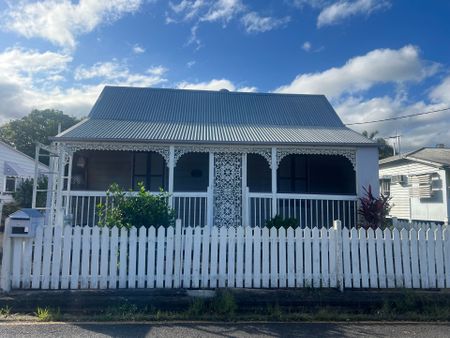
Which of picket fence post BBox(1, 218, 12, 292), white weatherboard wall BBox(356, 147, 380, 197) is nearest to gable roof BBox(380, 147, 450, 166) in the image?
white weatherboard wall BBox(356, 147, 380, 197)

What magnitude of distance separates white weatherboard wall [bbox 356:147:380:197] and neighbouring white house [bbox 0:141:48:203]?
52.1 feet

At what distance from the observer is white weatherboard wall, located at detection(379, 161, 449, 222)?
46.1 ft

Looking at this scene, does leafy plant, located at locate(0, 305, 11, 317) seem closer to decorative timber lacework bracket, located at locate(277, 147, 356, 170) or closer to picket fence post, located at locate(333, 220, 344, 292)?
picket fence post, located at locate(333, 220, 344, 292)

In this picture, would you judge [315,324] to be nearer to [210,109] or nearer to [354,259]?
[354,259]

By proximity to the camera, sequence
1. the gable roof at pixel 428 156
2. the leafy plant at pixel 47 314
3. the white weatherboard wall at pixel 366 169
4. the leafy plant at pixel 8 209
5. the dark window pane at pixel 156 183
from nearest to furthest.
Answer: the leafy plant at pixel 47 314 → the white weatherboard wall at pixel 366 169 → the dark window pane at pixel 156 183 → the gable roof at pixel 428 156 → the leafy plant at pixel 8 209

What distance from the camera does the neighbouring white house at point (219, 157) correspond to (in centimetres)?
990

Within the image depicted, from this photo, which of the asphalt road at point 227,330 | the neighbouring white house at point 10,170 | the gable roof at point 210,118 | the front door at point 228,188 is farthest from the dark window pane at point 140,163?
the asphalt road at point 227,330

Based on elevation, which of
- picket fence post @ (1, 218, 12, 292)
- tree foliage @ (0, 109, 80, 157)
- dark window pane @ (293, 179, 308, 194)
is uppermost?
tree foliage @ (0, 109, 80, 157)

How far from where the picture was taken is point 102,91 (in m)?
14.3

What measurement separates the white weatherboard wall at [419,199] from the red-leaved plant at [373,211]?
5.93 m

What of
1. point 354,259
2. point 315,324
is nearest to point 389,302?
point 354,259

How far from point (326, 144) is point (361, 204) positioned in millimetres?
2073

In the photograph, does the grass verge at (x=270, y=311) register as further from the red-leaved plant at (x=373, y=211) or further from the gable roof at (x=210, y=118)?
the gable roof at (x=210, y=118)

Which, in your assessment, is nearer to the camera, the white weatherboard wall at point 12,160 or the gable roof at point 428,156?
the gable roof at point 428,156
